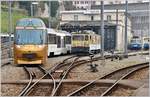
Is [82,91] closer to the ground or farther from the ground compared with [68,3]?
closer to the ground

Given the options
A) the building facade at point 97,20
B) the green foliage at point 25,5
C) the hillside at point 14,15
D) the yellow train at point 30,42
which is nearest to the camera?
the yellow train at point 30,42

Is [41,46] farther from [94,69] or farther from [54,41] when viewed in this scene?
[54,41]

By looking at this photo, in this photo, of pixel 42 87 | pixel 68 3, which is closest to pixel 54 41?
pixel 42 87

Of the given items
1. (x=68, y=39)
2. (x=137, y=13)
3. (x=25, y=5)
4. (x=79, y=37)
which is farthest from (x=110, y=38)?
(x=25, y=5)

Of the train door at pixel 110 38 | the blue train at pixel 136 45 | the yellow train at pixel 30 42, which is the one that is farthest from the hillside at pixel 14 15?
the yellow train at pixel 30 42

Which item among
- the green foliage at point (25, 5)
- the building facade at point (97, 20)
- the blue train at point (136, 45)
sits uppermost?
the green foliage at point (25, 5)

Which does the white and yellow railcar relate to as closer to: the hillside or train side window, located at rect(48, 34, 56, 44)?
train side window, located at rect(48, 34, 56, 44)

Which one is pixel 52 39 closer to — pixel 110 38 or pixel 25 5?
pixel 110 38

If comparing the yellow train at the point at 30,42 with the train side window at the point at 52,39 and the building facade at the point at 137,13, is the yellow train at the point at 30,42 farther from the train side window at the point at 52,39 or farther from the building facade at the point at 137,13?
the building facade at the point at 137,13

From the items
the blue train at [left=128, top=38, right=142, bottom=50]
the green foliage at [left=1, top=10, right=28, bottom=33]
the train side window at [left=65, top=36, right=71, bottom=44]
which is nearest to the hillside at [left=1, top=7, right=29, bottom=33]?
the green foliage at [left=1, top=10, right=28, bottom=33]

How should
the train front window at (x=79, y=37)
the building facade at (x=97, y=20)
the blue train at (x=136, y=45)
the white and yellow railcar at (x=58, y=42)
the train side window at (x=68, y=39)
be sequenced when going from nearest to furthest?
the white and yellow railcar at (x=58, y=42)
the train side window at (x=68, y=39)
the train front window at (x=79, y=37)
the blue train at (x=136, y=45)
the building facade at (x=97, y=20)

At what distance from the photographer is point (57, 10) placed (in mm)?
115500

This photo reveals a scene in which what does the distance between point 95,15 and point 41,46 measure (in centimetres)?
6350

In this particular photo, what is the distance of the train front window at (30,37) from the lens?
27000 mm
